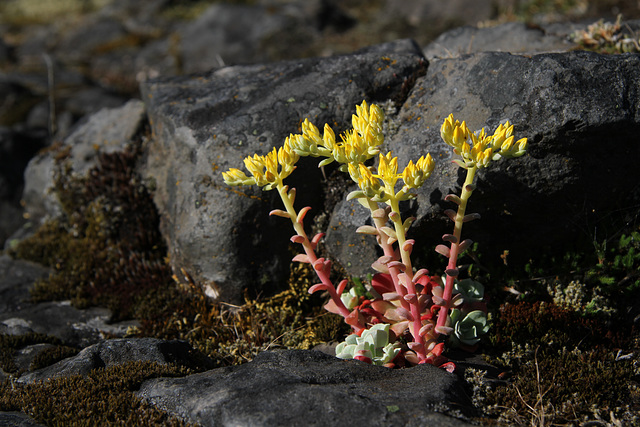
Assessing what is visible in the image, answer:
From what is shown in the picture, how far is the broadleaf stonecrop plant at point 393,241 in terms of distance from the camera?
12.1ft

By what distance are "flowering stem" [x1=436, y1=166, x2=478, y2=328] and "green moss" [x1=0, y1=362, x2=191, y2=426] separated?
7.16 feet

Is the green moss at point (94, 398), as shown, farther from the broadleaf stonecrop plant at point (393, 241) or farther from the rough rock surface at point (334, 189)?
the broadleaf stonecrop plant at point (393, 241)

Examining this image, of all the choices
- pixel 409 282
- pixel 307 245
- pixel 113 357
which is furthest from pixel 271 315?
pixel 409 282

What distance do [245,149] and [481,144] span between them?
2694 mm

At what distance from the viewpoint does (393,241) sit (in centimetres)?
407

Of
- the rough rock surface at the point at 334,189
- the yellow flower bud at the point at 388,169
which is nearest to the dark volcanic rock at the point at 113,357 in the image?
the rough rock surface at the point at 334,189

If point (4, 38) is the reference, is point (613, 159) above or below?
below

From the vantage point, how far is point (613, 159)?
467cm

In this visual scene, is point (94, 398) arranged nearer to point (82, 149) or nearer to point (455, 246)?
point (455, 246)

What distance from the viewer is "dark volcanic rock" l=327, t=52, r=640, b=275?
4469mm

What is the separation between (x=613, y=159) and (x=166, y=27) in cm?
1989

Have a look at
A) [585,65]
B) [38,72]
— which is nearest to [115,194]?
[585,65]

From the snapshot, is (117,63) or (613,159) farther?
(117,63)

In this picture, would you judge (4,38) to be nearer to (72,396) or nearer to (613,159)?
(72,396)
